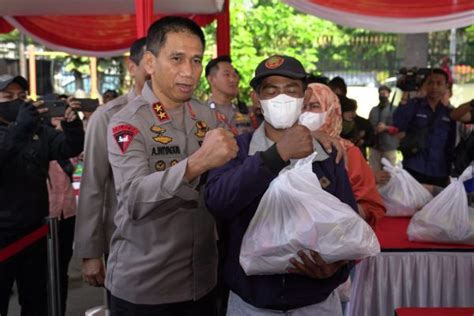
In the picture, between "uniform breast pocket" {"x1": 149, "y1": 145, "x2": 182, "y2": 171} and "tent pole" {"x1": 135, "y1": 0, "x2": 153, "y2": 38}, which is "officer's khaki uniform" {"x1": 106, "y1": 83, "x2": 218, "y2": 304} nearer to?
"uniform breast pocket" {"x1": 149, "y1": 145, "x2": 182, "y2": 171}

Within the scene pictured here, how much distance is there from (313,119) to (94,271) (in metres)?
1.07

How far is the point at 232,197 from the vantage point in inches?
64.2

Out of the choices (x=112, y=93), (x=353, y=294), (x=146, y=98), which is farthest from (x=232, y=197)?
(x=112, y=93)

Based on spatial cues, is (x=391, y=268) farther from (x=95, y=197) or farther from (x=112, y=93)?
(x=112, y=93)

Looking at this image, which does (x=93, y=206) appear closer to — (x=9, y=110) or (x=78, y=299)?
(x=9, y=110)

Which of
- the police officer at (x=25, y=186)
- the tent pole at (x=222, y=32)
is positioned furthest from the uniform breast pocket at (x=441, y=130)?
the police officer at (x=25, y=186)

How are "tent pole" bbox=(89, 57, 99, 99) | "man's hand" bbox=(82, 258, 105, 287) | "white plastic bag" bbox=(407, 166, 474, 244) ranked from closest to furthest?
Answer: "man's hand" bbox=(82, 258, 105, 287) → "white plastic bag" bbox=(407, 166, 474, 244) → "tent pole" bbox=(89, 57, 99, 99)

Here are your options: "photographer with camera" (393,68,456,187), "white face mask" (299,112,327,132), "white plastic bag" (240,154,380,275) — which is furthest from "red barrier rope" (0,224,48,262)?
"photographer with camera" (393,68,456,187)

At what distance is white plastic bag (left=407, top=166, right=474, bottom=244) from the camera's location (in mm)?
2975

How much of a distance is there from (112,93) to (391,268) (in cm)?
615

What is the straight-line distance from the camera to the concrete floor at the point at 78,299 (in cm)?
427

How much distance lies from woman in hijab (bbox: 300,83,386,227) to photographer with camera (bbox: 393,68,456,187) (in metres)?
2.87

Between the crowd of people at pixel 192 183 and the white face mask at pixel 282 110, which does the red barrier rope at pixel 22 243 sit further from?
the white face mask at pixel 282 110

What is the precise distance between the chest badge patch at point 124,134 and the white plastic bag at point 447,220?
1.78m
